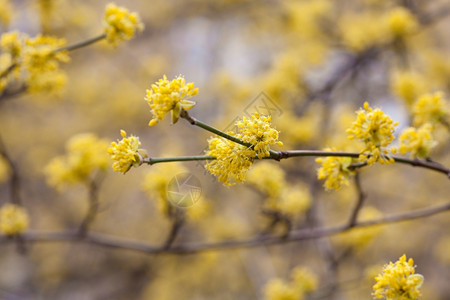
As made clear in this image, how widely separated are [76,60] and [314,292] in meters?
4.44

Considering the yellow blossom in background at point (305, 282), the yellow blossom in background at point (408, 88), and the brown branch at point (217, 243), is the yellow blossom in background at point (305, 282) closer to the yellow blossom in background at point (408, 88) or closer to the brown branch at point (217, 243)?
the brown branch at point (217, 243)

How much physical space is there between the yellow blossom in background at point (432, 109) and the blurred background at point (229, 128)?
1.01m

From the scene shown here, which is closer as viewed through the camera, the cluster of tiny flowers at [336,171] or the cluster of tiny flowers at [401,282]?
the cluster of tiny flowers at [401,282]

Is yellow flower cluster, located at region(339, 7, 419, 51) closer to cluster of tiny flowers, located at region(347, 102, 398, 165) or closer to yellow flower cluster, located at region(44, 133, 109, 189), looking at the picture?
cluster of tiny flowers, located at region(347, 102, 398, 165)

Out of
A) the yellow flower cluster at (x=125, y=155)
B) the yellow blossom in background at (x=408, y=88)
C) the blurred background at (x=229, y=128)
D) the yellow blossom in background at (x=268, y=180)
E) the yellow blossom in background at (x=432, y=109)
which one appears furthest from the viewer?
the blurred background at (x=229, y=128)

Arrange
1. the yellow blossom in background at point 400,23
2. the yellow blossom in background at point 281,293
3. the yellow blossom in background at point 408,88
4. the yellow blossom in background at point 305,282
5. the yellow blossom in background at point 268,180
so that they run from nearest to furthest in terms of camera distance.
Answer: the yellow blossom in background at point 268,180 → the yellow blossom in background at point 281,293 → the yellow blossom in background at point 305,282 → the yellow blossom in background at point 408,88 → the yellow blossom in background at point 400,23

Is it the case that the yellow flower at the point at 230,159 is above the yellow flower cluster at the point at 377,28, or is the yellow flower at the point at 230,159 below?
below

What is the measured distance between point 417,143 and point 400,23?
202cm

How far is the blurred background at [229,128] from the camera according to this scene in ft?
11.8

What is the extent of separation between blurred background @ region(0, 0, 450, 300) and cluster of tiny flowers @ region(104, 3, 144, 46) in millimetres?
1306

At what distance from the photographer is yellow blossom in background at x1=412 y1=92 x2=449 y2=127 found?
2.10m

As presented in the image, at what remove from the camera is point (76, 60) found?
221 inches

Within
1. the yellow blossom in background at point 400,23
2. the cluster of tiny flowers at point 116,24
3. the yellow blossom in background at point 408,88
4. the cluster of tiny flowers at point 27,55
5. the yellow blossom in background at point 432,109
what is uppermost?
the yellow blossom in background at point 400,23

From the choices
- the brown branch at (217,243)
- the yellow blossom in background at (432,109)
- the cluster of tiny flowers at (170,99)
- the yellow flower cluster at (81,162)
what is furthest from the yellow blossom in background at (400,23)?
the cluster of tiny flowers at (170,99)
